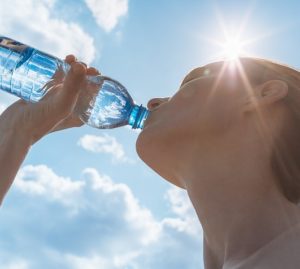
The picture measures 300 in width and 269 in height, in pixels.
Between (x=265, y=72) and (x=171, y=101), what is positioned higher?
(x=265, y=72)

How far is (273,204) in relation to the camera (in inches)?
79.3

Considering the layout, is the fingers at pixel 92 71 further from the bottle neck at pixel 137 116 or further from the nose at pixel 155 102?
the bottle neck at pixel 137 116

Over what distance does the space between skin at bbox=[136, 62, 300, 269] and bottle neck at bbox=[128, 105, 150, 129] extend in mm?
767

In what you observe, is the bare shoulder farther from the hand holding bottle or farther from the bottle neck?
the bottle neck

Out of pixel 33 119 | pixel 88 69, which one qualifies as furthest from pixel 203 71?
pixel 33 119

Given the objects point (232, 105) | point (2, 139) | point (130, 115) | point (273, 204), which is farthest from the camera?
point (130, 115)

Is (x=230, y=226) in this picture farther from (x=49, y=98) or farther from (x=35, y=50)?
(x=35, y=50)

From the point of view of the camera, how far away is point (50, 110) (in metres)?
2.79

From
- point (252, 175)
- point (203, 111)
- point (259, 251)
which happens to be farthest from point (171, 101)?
point (259, 251)

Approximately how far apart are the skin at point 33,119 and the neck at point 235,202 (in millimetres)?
866

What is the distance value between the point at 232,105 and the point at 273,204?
0.54 m

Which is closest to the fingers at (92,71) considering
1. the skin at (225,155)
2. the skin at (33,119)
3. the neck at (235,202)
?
the skin at (33,119)

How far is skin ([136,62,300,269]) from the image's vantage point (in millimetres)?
1991

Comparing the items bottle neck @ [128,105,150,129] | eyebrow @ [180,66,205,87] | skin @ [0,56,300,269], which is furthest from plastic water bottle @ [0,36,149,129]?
skin @ [0,56,300,269]
